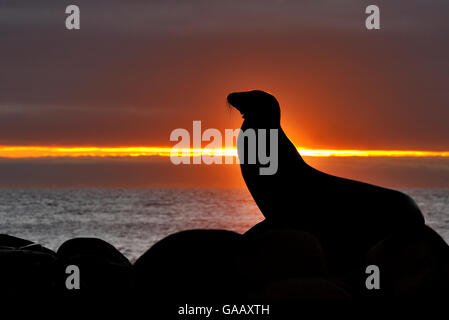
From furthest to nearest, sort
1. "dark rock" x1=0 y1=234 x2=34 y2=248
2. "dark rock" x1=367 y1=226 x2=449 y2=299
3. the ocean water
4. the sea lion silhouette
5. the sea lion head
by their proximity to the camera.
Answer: the ocean water < the sea lion head < the sea lion silhouette < "dark rock" x1=0 y1=234 x2=34 y2=248 < "dark rock" x1=367 y1=226 x2=449 y2=299

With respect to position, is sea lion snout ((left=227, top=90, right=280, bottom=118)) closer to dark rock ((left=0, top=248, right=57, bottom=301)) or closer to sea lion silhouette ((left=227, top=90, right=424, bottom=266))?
sea lion silhouette ((left=227, top=90, right=424, bottom=266))

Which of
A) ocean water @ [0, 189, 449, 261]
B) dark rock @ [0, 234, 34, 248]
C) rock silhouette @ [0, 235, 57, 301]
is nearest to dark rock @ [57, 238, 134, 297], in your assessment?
rock silhouette @ [0, 235, 57, 301]

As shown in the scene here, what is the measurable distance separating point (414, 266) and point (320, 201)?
1162 millimetres

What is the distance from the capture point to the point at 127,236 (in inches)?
1296

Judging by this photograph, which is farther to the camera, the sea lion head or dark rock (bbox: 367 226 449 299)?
Answer: the sea lion head

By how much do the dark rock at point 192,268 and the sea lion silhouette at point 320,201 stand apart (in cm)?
105

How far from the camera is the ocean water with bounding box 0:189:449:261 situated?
33250 mm

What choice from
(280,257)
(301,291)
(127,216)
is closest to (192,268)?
(280,257)

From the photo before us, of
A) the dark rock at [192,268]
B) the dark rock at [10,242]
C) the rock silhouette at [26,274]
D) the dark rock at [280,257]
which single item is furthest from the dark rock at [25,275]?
the dark rock at [280,257]

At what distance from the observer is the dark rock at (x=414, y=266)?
340cm

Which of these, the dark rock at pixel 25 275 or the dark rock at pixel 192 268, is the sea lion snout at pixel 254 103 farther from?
the dark rock at pixel 25 275
